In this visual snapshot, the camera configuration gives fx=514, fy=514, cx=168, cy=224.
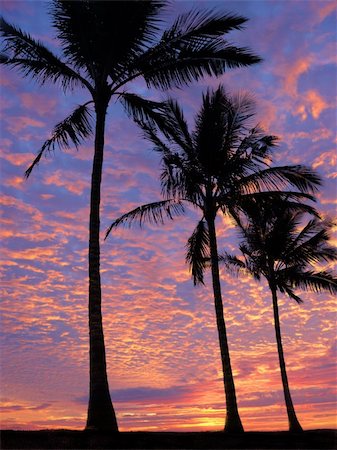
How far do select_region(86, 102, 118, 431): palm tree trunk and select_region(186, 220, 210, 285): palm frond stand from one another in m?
6.64

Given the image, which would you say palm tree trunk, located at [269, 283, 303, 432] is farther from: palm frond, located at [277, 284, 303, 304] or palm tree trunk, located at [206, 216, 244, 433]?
palm tree trunk, located at [206, 216, 244, 433]

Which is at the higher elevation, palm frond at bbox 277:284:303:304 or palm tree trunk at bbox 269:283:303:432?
palm frond at bbox 277:284:303:304

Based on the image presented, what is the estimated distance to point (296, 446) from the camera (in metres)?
13.9

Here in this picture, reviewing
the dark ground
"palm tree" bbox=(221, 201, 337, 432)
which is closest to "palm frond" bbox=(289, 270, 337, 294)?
"palm tree" bbox=(221, 201, 337, 432)

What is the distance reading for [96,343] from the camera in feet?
40.3

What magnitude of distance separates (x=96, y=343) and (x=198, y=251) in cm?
856

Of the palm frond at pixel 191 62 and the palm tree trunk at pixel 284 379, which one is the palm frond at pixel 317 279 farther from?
the palm frond at pixel 191 62

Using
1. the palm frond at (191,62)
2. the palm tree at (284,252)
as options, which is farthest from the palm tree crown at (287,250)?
the palm frond at (191,62)

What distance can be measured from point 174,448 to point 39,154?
922 centimetres

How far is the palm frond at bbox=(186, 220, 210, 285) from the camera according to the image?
19688mm

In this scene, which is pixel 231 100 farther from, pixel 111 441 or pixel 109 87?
pixel 111 441

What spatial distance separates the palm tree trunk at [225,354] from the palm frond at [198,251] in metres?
1.66

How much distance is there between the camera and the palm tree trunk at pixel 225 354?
51.3 ft

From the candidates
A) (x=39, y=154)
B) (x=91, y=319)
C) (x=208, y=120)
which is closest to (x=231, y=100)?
(x=208, y=120)
